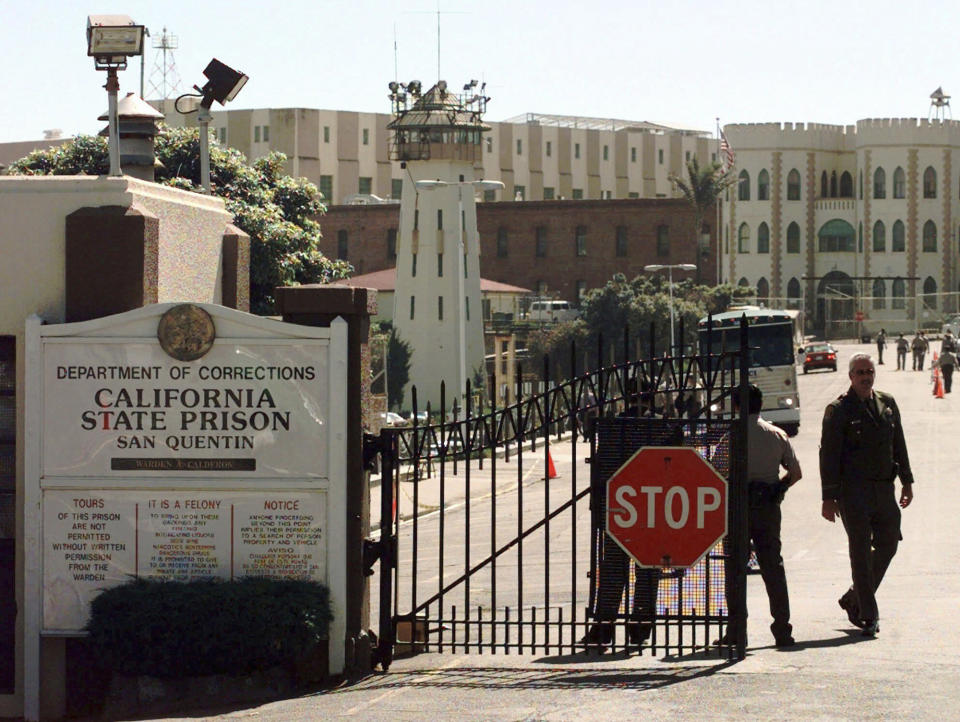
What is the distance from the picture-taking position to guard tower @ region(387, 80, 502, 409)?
77.6 metres

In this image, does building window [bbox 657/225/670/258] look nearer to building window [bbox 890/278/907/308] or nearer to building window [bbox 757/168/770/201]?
building window [bbox 757/168/770/201]

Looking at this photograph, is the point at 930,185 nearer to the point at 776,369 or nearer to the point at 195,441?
the point at 776,369

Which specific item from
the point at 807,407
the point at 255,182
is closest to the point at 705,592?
the point at 255,182

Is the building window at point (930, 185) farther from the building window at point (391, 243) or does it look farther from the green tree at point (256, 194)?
the green tree at point (256, 194)

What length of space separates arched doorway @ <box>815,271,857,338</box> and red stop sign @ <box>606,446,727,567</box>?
9206cm

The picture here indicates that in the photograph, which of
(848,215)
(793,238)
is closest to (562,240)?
(793,238)

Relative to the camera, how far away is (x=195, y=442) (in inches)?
405

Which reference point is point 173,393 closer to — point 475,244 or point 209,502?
point 209,502

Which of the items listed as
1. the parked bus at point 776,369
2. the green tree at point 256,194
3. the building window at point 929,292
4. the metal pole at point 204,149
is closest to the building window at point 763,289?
the building window at point 929,292

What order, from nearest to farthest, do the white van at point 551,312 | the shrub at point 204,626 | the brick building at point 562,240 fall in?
1. the shrub at point 204,626
2. the white van at point 551,312
3. the brick building at point 562,240

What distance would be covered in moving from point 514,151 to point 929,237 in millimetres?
34920

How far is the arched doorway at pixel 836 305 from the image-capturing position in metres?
102

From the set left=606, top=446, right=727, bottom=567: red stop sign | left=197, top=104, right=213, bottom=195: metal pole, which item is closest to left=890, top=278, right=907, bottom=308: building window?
left=197, top=104, right=213, bottom=195: metal pole

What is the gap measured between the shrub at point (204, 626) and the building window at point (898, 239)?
4127 inches
